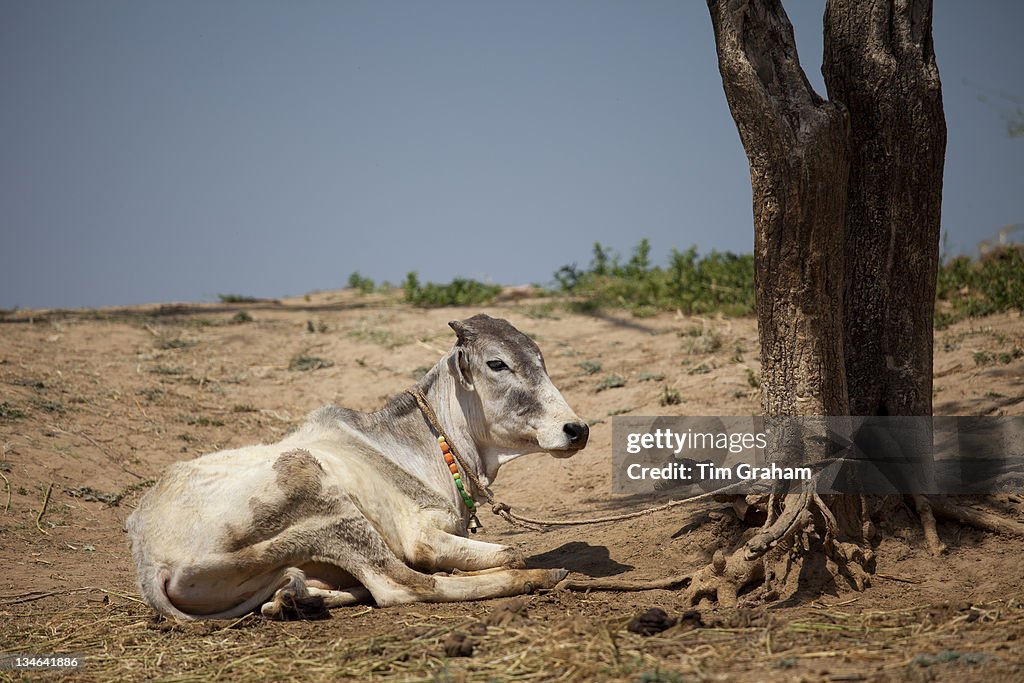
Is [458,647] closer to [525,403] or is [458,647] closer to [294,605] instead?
[294,605]

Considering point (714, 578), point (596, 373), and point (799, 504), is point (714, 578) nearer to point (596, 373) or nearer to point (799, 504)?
point (799, 504)

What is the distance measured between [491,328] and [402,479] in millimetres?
1016

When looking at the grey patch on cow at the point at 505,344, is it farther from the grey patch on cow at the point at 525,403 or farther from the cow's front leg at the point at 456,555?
the cow's front leg at the point at 456,555

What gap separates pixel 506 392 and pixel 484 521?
6.65 ft

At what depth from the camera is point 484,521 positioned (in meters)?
7.36

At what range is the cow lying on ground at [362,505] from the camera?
4.82 m

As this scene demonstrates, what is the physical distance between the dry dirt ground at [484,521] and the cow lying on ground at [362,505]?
178 mm

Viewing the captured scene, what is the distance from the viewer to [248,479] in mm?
4969

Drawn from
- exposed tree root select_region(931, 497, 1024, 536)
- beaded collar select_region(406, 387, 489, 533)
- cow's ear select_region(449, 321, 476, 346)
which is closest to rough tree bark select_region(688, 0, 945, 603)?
exposed tree root select_region(931, 497, 1024, 536)

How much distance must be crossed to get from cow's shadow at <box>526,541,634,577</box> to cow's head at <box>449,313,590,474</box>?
68 centimetres

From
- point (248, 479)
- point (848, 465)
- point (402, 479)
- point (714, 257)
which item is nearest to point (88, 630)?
point (248, 479)

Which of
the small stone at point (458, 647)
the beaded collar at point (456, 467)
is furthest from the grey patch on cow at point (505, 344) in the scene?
the small stone at point (458, 647)

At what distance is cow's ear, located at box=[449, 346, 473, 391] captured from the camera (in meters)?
5.76

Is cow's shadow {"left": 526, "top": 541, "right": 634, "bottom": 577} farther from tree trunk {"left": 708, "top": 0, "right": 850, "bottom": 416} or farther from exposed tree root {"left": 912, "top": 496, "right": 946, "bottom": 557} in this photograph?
exposed tree root {"left": 912, "top": 496, "right": 946, "bottom": 557}
